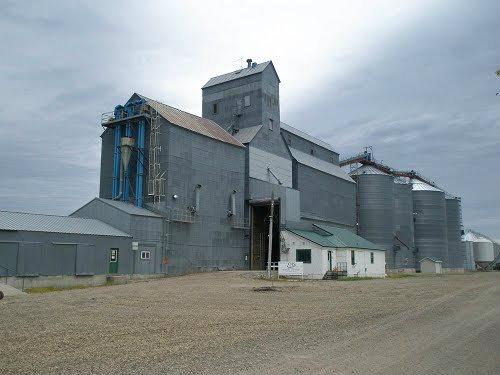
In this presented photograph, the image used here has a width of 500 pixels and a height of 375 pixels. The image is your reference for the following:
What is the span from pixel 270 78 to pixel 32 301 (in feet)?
146

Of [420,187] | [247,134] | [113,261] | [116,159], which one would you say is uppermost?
[247,134]

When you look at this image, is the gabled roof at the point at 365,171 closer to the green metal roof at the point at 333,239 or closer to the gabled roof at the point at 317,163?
the gabled roof at the point at 317,163

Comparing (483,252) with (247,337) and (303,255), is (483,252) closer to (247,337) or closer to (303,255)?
(303,255)

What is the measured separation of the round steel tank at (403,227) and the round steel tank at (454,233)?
9.67 metres

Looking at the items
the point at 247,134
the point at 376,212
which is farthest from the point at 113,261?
the point at 376,212

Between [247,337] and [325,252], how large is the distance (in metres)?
33.7

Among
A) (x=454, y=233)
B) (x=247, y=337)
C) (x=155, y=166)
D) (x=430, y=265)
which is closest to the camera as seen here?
(x=247, y=337)

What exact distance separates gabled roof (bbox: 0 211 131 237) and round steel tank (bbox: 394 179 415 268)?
5262 centimetres

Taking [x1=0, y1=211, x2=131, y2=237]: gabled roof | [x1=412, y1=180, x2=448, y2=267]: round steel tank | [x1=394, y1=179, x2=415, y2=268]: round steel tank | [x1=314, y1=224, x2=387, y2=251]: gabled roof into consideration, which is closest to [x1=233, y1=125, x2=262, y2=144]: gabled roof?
[x1=314, y1=224, x2=387, y2=251]: gabled roof

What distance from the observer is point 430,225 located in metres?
85.6

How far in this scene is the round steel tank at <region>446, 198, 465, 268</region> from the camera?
88.1 m

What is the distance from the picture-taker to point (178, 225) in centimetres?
4469

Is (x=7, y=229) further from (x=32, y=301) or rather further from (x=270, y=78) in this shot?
(x=270, y=78)

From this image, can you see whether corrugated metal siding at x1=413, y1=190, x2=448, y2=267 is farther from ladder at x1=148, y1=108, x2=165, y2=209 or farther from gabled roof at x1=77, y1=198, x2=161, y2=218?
gabled roof at x1=77, y1=198, x2=161, y2=218
